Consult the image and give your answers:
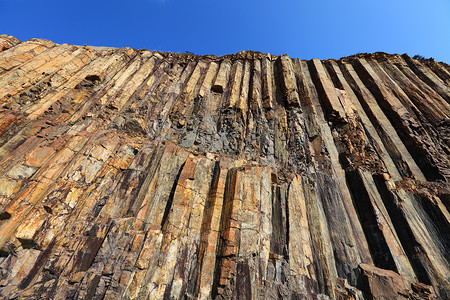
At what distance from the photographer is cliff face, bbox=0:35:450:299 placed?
6.51 metres

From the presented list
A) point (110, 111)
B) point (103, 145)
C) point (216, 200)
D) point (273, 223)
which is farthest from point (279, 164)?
point (110, 111)

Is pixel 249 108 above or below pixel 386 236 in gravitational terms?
above

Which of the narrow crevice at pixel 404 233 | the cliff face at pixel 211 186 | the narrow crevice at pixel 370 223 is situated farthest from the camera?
the narrow crevice at pixel 370 223


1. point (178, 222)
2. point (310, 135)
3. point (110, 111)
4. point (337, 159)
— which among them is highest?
point (310, 135)

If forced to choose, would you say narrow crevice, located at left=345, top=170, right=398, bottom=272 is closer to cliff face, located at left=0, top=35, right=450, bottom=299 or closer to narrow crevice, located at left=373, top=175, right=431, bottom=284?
cliff face, located at left=0, top=35, right=450, bottom=299

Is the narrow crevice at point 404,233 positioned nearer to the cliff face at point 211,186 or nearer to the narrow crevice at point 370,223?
the cliff face at point 211,186

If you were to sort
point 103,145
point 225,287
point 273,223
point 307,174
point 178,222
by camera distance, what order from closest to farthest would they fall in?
point 225,287, point 178,222, point 273,223, point 103,145, point 307,174

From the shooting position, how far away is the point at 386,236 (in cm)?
789

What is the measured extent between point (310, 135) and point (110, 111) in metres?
12.1

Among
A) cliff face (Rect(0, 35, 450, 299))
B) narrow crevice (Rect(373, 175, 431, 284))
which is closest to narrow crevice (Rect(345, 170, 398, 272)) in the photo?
cliff face (Rect(0, 35, 450, 299))

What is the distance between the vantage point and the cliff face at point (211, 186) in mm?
6512

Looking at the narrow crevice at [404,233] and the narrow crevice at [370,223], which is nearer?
the narrow crevice at [404,233]

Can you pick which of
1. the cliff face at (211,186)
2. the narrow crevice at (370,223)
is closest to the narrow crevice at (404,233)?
the cliff face at (211,186)

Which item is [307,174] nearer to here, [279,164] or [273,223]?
[279,164]
